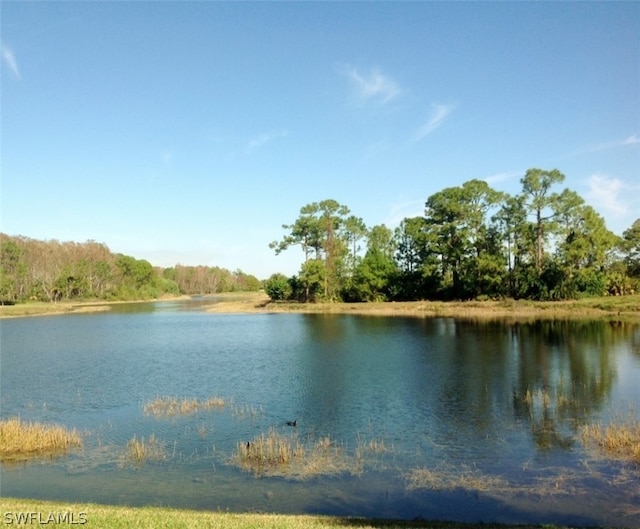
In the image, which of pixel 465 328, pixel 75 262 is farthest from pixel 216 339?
pixel 75 262

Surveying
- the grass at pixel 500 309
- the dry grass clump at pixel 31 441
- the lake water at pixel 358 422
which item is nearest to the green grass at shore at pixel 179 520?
the lake water at pixel 358 422

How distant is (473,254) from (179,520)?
74.5 metres

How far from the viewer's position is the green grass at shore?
907 cm

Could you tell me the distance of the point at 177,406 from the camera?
22453 mm

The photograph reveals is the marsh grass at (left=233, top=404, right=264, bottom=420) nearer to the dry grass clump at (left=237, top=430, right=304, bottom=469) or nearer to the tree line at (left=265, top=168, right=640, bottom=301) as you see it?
the dry grass clump at (left=237, top=430, right=304, bottom=469)

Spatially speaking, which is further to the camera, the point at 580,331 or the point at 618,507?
the point at 580,331

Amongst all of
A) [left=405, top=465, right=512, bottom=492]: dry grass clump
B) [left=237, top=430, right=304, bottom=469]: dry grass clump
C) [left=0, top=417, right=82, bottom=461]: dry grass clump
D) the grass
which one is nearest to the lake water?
[left=405, top=465, right=512, bottom=492]: dry grass clump

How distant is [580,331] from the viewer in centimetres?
4500

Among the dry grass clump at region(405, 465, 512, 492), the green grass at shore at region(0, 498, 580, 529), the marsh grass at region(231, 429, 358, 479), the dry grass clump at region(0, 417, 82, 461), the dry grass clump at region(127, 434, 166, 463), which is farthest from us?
the dry grass clump at region(0, 417, 82, 461)

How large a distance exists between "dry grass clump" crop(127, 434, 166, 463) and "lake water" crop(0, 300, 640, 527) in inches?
8.9

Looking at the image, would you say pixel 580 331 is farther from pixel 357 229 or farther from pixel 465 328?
pixel 357 229

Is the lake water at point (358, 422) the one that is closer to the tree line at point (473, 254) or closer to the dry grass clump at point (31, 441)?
the dry grass clump at point (31, 441)

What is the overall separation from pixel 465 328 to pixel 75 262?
104416 millimetres

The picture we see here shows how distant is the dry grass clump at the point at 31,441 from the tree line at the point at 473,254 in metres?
64.4
